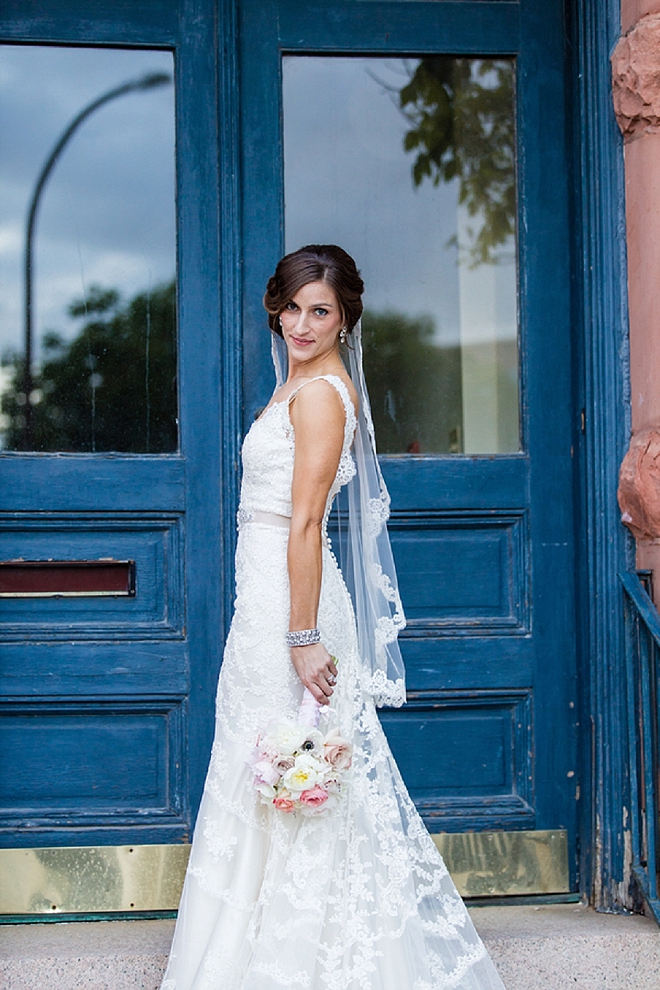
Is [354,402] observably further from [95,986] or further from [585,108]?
[95,986]

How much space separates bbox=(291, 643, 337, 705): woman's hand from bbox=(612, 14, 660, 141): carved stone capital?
1.99 m

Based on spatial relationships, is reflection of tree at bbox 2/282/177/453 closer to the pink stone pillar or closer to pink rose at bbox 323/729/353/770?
pink rose at bbox 323/729/353/770

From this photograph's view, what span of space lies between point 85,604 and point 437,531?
49.8 inches

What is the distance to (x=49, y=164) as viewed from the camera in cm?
371

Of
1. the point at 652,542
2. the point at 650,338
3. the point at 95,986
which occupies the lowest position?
the point at 95,986

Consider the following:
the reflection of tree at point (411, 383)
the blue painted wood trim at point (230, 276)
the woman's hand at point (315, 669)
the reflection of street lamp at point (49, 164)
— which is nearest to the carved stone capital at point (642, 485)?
the reflection of tree at point (411, 383)

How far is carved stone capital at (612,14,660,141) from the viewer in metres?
3.25

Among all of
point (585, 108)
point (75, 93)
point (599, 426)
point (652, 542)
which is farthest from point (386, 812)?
point (75, 93)

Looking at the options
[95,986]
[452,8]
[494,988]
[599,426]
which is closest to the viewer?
[494,988]

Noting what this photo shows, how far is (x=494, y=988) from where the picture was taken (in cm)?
289

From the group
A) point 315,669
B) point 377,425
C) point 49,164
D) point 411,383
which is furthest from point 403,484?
point 49,164

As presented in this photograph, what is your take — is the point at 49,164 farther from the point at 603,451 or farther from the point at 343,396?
the point at 603,451

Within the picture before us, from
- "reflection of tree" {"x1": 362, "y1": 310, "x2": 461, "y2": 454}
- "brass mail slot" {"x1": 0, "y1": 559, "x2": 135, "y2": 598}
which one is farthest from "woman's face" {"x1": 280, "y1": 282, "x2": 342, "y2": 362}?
"brass mail slot" {"x1": 0, "y1": 559, "x2": 135, "y2": 598}

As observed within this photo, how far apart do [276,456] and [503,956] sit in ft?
5.73
